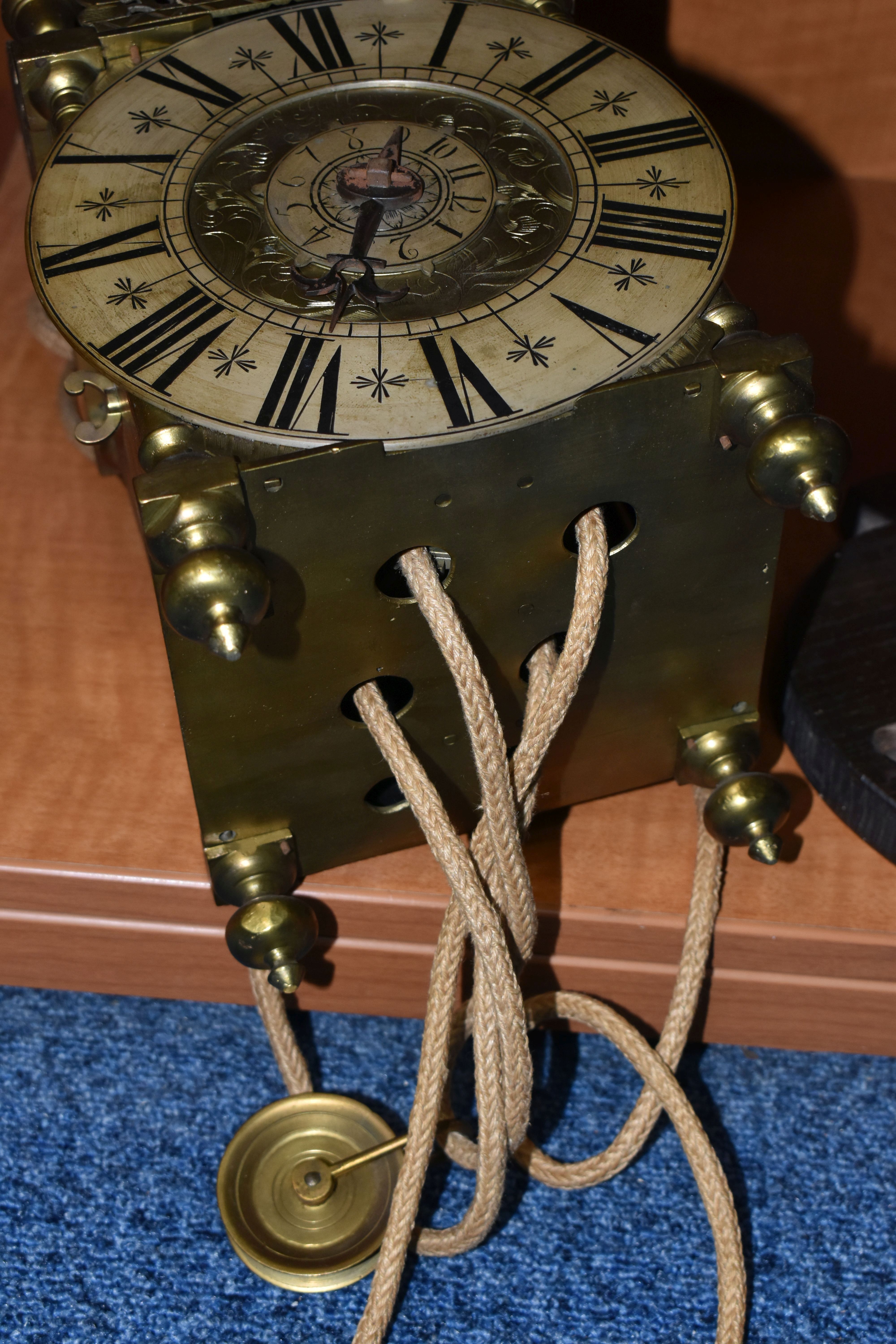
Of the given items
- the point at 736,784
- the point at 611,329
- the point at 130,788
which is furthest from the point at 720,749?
the point at 130,788

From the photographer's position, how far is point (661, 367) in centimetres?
66

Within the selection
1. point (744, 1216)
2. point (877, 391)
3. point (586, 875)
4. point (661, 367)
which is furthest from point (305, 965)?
point (877, 391)

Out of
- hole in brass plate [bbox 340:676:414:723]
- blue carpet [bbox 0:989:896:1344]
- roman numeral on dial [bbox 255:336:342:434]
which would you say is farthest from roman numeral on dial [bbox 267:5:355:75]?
blue carpet [bbox 0:989:896:1344]

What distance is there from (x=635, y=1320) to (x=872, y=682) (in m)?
0.37

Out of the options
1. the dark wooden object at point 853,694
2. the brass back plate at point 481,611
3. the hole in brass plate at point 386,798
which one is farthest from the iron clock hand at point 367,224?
the dark wooden object at point 853,694

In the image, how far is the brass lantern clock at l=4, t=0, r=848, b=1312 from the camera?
626mm

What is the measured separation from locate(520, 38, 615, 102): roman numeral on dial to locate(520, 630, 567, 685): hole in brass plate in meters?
0.28

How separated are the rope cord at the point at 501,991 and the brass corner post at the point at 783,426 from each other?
0.08 m

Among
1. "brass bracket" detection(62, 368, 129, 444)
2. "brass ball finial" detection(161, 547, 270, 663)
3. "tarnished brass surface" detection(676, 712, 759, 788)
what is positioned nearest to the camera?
"brass ball finial" detection(161, 547, 270, 663)

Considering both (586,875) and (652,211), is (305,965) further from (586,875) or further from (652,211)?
(652,211)

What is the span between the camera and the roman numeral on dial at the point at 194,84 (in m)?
0.78

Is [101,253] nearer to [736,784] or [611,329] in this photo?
[611,329]

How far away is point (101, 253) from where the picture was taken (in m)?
0.71

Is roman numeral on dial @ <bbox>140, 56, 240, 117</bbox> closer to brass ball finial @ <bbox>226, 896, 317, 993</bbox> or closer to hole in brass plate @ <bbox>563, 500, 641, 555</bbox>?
hole in brass plate @ <bbox>563, 500, 641, 555</bbox>
